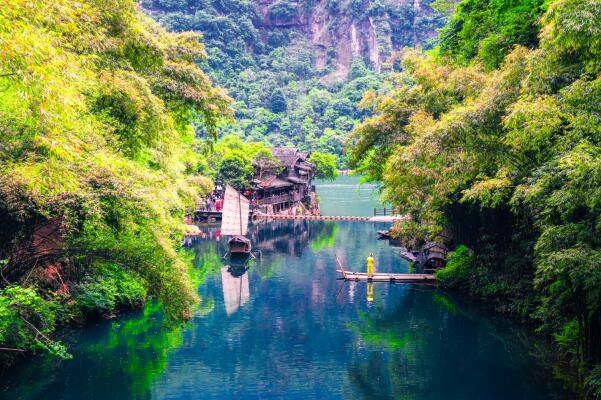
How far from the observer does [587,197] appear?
9062 mm

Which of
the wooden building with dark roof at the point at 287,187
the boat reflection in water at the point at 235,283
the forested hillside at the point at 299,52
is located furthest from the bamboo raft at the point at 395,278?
the forested hillside at the point at 299,52

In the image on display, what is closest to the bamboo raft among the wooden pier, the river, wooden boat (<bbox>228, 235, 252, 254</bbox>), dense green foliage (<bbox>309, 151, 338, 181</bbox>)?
the wooden pier

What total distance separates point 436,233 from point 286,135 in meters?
71.5

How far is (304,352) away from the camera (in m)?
14.2

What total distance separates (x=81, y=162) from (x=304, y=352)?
730 cm

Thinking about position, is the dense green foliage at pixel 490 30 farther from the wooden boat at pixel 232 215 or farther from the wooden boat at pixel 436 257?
the wooden boat at pixel 232 215

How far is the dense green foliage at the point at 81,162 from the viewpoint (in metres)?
6.75

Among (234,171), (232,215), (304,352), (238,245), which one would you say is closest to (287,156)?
(234,171)

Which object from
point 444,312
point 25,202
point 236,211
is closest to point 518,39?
point 444,312

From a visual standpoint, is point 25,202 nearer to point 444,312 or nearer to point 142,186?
point 142,186

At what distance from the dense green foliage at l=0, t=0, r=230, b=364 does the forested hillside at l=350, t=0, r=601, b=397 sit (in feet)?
22.8

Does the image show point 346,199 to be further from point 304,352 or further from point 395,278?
point 304,352

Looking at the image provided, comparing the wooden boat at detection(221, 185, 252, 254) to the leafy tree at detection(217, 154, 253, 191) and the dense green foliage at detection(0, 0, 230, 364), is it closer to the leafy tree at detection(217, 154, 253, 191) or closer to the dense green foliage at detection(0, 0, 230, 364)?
the leafy tree at detection(217, 154, 253, 191)

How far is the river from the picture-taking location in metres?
11.8
